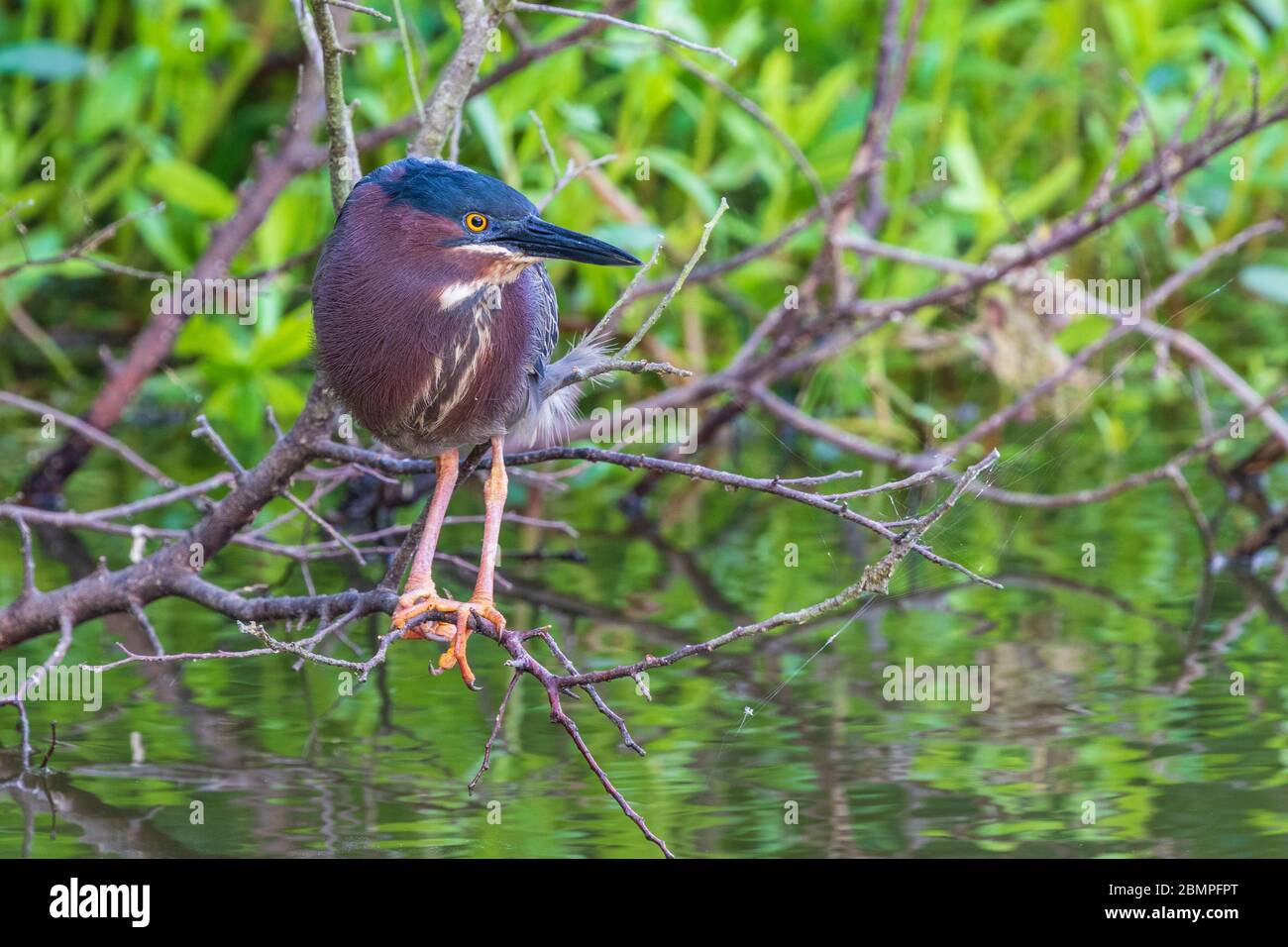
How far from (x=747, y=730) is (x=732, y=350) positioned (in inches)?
173

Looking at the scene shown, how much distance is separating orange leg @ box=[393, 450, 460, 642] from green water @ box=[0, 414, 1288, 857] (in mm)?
519

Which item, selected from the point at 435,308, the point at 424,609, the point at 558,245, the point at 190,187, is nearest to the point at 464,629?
the point at 424,609

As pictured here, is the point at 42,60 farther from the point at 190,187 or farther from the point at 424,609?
the point at 424,609

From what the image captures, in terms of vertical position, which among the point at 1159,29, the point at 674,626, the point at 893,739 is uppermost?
the point at 1159,29

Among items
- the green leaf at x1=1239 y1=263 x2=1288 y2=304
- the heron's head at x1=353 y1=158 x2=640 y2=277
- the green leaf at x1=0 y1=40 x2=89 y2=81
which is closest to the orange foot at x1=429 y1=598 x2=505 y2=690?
the heron's head at x1=353 y1=158 x2=640 y2=277

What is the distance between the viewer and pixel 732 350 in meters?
9.15

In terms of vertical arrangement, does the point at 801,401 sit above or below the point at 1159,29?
below

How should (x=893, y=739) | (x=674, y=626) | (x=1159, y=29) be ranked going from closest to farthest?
(x=893, y=739) < (x=674, y=626) < (x=1159, y=29)

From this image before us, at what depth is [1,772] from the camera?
4559 millimetres

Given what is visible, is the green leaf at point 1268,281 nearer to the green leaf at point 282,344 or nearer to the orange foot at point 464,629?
the green leaf at point 282,344

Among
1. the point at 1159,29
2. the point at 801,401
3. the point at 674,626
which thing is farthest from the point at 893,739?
the point at 1159,29

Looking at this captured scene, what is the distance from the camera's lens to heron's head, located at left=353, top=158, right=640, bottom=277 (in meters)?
3.83

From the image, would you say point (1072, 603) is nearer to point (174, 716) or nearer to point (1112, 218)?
point (1112, 218)
